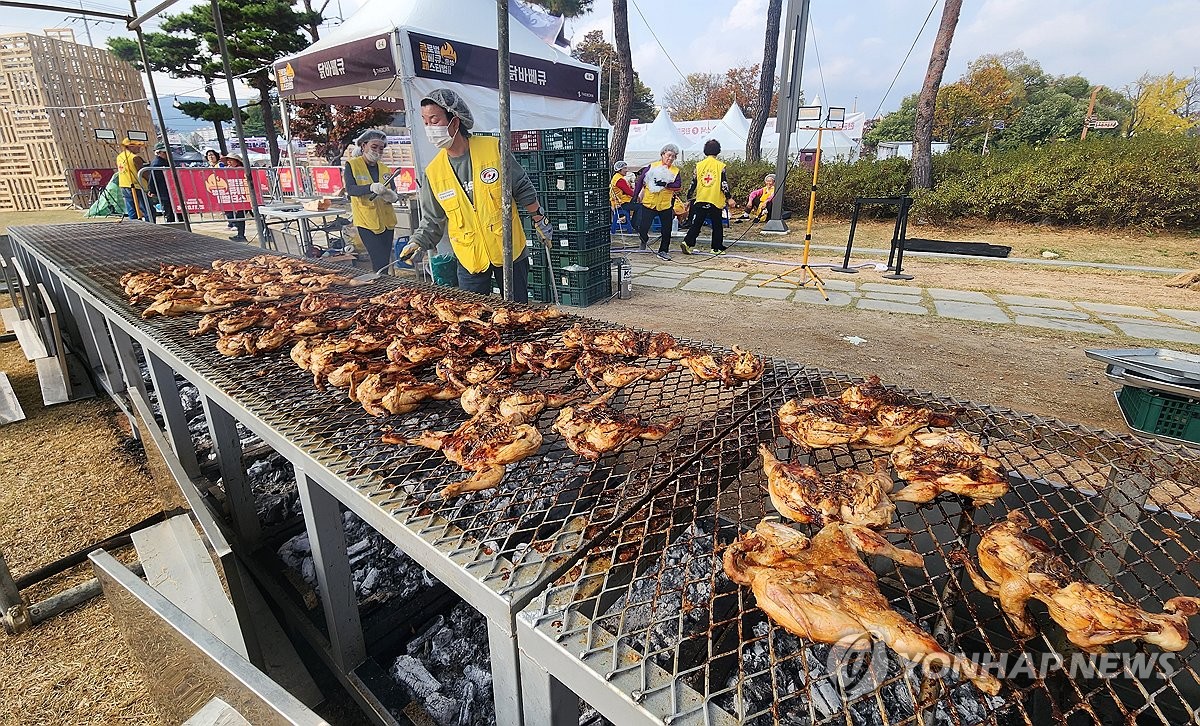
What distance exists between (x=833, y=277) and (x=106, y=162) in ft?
89.8

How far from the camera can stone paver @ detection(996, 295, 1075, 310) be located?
844cm

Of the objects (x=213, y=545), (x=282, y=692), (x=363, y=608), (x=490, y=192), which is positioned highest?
(x=490, y=192)

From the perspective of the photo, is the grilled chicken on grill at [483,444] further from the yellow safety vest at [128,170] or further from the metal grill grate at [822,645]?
the yellow safety vest at [128,170]

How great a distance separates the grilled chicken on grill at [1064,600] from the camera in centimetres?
122

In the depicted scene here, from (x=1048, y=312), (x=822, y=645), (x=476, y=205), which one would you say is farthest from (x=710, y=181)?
(x=822, y=645)

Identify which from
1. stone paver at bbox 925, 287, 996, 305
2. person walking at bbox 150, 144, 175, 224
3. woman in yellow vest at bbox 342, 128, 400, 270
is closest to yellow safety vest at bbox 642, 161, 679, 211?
stone paver at bbox 925, 287, 996, 305

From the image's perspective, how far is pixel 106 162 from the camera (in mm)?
21797

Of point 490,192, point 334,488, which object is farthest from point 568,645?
point 490,192

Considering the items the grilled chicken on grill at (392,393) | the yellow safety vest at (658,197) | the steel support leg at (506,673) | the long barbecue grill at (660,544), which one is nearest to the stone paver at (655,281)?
the yellow safety vest at (658,197)

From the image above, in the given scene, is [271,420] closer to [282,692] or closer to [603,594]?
[282,692]

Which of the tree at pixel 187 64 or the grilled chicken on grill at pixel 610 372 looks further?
the tree at pixel 187 64

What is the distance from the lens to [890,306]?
27.6 ft

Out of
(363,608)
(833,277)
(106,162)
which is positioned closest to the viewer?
(363,608)

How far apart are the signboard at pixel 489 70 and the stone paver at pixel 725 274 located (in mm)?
5066
